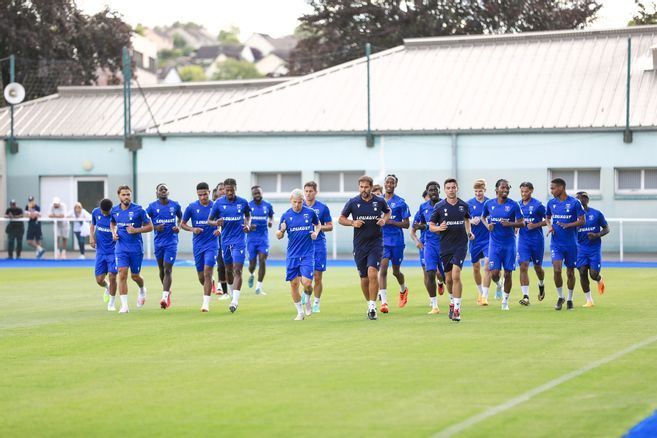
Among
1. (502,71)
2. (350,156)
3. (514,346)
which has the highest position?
(502,71)

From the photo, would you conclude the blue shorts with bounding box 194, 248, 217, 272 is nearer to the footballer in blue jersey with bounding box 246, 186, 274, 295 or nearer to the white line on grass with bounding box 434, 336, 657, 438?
the footballer in blue jersey with bounding box 246, 186, 274, 295

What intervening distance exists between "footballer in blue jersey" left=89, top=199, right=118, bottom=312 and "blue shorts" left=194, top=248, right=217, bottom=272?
4.75 feet

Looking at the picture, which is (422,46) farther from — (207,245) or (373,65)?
(207,245)

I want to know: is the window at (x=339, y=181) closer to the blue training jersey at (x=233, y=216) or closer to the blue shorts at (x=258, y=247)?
the blue shorts at (x=258, y=247)

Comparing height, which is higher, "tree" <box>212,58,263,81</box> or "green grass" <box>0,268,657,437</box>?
"tree" <box>212,58,263,81</box>

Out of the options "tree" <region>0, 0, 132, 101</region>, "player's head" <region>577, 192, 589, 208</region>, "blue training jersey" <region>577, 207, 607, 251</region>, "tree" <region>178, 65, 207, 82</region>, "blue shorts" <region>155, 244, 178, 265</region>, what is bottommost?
"blue shorts" <region>155, 244, 178, 265</region>

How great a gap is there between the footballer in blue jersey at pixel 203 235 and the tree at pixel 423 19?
118 feet

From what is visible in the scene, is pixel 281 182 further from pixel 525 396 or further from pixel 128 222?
pixel 525 396

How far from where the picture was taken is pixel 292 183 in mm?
45219

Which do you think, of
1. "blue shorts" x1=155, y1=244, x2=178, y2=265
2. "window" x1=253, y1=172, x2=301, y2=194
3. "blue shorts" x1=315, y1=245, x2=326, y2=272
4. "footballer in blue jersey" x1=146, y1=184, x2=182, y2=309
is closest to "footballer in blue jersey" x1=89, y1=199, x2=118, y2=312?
"footballer in blue jersey" x1=146, y1=184, x2=182, y2=309

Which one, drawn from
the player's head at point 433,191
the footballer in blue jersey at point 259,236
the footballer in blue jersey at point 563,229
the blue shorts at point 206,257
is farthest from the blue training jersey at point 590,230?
the footballer in blue jersey at point 259,236

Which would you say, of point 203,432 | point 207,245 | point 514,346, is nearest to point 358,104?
point 207,245

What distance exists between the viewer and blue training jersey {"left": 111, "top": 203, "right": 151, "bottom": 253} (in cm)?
2142

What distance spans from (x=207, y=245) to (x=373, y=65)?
90.6 feet
